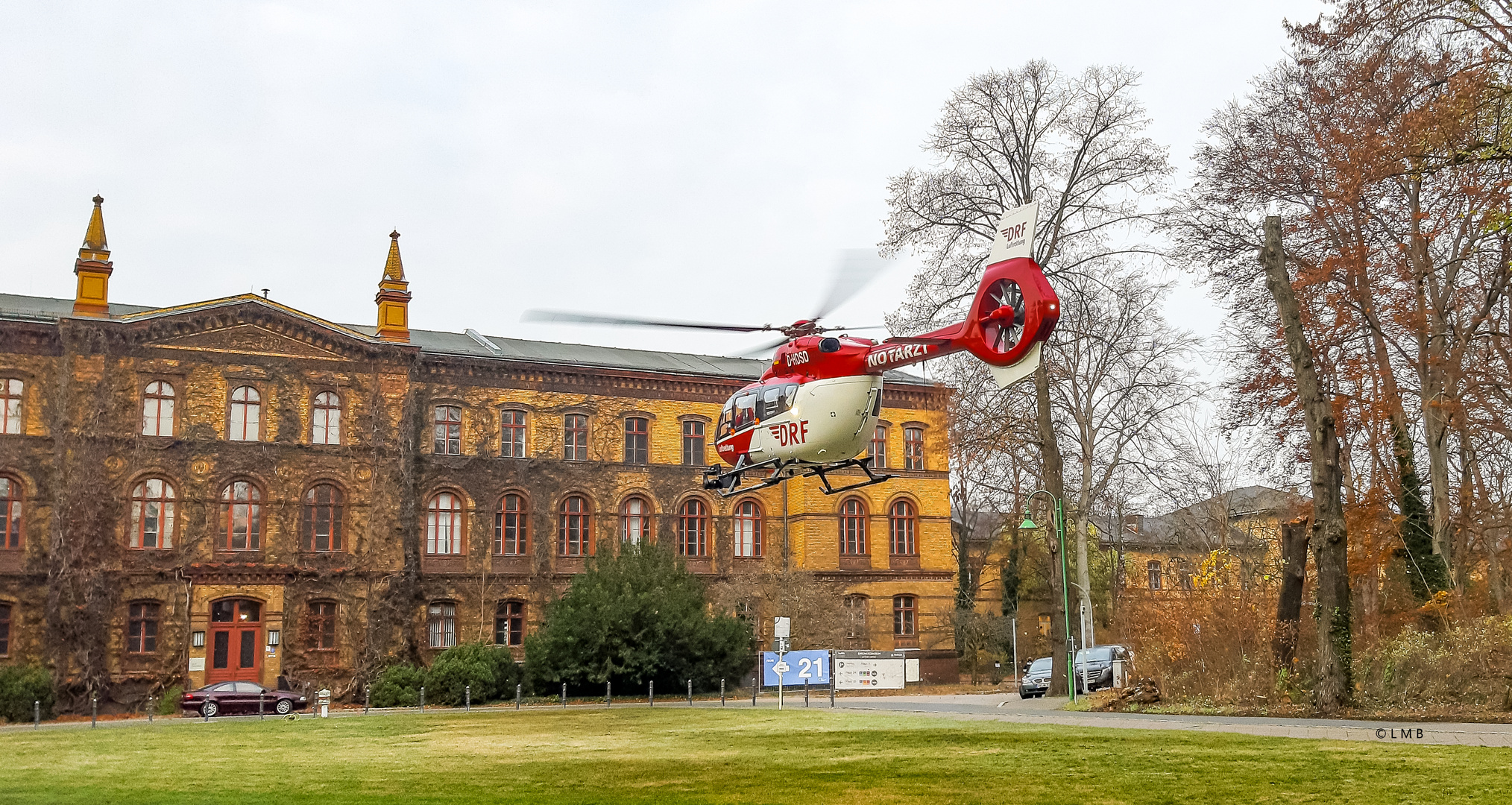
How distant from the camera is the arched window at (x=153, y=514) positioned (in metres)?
40.6

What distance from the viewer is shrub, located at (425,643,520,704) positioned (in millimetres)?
39719

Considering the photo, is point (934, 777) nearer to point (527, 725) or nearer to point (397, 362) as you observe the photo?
point (527, 725)

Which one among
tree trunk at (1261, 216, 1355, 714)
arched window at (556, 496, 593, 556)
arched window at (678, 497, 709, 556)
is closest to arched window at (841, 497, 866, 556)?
arched window at (678, 497, 709, 556)

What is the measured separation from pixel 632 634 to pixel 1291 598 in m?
20.5

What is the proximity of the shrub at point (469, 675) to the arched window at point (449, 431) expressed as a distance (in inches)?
297

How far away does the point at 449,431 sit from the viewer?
45.7 meters

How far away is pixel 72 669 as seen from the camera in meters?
38.6

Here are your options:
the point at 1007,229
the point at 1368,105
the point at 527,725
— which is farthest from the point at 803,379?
the point at 1368,105

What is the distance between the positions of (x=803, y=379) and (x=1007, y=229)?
14.1 ft

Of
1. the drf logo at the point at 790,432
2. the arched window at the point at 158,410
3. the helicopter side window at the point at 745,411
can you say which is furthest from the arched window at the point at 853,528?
the drf logo at the point at 790,432

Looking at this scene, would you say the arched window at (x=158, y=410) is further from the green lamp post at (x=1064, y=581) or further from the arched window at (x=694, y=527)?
the green lamp post at (x=1064, y=581)

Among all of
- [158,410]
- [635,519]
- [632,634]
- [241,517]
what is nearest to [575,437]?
[635,519]

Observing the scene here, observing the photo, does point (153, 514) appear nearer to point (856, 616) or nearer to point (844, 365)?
point (856, 616)

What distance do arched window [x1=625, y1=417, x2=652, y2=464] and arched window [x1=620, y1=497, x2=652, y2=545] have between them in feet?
4.91
